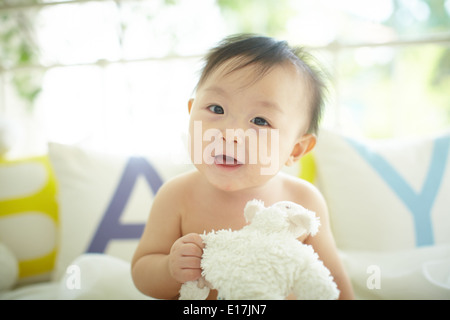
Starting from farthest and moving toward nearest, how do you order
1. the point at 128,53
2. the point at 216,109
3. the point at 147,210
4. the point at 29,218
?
the point at 128,53, the point at 29,218, the point at 147,210, the point at 216,109

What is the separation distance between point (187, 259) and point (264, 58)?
1.04 ft

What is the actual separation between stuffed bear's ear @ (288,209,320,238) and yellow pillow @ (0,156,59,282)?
2.80 feet

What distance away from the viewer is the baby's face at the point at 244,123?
0.52 m

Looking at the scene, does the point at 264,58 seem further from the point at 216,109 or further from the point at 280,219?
the point at 280,219

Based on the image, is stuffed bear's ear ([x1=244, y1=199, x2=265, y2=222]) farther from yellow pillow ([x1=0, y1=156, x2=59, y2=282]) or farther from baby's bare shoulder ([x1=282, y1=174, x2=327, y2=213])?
yellow pillow ([x1=0, y1=156, x2=59, y2=282])


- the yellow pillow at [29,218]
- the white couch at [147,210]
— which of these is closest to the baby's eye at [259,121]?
the white couch at [147,210]

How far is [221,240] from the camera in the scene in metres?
0.47

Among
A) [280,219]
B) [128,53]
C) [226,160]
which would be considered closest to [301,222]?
[280,219]

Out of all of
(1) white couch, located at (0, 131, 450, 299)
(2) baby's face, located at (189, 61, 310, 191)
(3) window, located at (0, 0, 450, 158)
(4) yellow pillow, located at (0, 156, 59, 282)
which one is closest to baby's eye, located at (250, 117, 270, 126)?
(2) baby's face, located at (189, 61, 310, 191)

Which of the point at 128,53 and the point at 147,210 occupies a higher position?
the point at 128,53

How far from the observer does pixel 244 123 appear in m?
0.52

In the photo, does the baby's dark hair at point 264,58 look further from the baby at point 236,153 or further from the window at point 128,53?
the window at point 128,53
